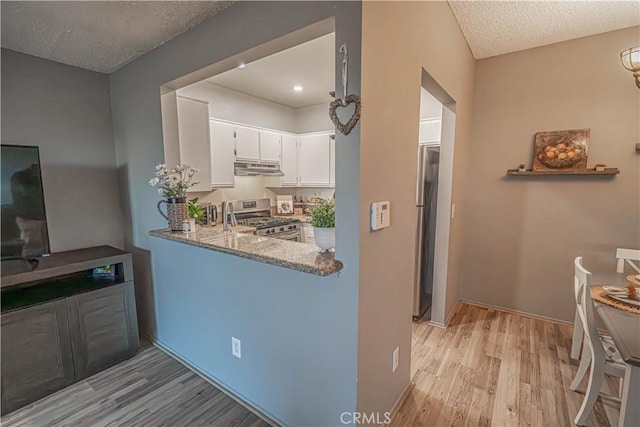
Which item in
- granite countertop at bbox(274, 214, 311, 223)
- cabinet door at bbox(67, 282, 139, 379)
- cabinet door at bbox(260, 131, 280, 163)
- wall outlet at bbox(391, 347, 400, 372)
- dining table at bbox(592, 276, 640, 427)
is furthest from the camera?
granite countertop at bbox(274, 214, 311, 223)

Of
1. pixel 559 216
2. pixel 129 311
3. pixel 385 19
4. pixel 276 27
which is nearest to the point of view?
pixel 385 19

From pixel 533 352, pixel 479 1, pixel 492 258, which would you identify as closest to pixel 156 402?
pixel 533 352

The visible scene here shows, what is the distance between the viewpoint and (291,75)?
3.08 meters

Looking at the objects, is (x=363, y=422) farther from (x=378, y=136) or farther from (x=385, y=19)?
(x=385, y=19)

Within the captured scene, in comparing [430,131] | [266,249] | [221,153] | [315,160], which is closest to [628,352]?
[266,249]

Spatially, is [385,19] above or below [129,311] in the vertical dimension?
above

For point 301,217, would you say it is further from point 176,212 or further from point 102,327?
point 102,327

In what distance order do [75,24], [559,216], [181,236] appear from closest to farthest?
[75,24]
[181,236]
[559,216]

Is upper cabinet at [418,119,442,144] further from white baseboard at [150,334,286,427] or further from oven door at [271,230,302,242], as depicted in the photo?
white baseboard at [150,334,286,427]

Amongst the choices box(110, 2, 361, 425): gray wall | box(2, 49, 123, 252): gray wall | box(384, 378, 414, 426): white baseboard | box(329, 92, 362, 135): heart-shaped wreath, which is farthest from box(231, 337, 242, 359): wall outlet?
box(2, 49, 123, 252): gray wall

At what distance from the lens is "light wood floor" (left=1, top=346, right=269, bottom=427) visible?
1767 mm

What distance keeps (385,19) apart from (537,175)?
2.48 metres

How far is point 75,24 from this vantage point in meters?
1.82

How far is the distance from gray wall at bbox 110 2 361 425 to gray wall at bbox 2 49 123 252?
0.16 metres
